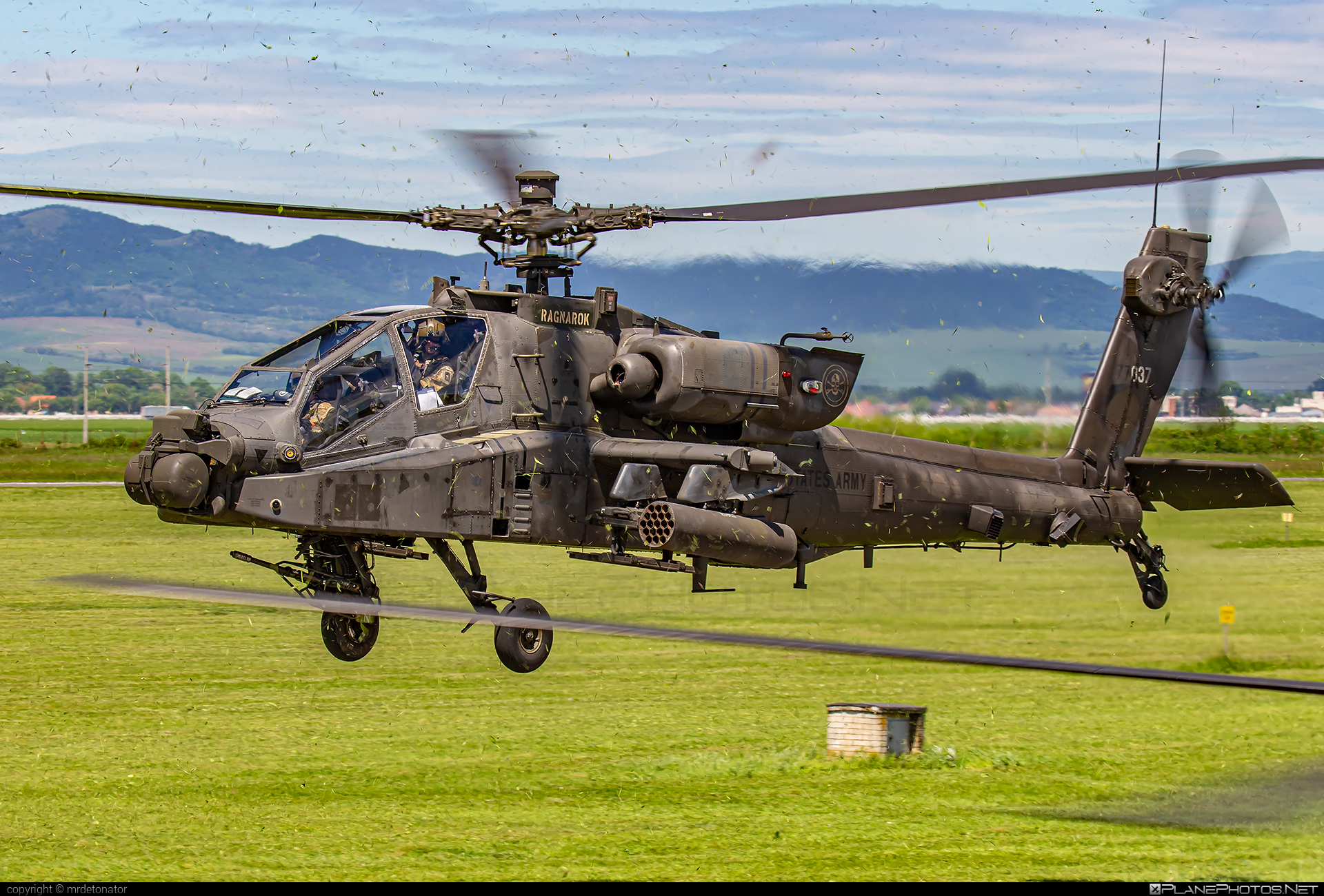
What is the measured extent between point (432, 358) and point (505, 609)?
264 centimetres

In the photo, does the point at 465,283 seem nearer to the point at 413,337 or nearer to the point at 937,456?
the point at 413,337

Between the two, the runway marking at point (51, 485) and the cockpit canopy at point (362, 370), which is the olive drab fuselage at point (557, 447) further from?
the runway marking at point (51, 485)

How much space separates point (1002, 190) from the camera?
39.9 feet

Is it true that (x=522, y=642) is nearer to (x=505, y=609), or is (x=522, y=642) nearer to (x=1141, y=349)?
(x=505, y=609)

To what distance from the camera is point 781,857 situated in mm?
16359

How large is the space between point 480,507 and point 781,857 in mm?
5290

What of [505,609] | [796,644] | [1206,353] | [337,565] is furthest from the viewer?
[1206,353]

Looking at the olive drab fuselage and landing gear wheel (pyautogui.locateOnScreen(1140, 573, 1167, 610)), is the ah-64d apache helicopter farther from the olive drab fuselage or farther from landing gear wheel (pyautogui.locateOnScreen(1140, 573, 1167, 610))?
landing gear wheel (pyautogui.locateOnScreen(1140, 573, 1167, 610))

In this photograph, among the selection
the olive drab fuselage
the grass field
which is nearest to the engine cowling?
the olive drab fuselage

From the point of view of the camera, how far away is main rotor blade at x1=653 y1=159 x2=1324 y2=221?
12.1 metres

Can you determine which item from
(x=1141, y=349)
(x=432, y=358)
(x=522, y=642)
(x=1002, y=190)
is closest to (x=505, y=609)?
Answer: (x=522, y=642)

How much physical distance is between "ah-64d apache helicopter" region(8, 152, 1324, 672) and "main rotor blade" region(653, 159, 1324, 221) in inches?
0.9

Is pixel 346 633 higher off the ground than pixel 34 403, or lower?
lower

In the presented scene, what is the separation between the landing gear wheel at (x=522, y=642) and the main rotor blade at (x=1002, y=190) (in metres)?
4.57
